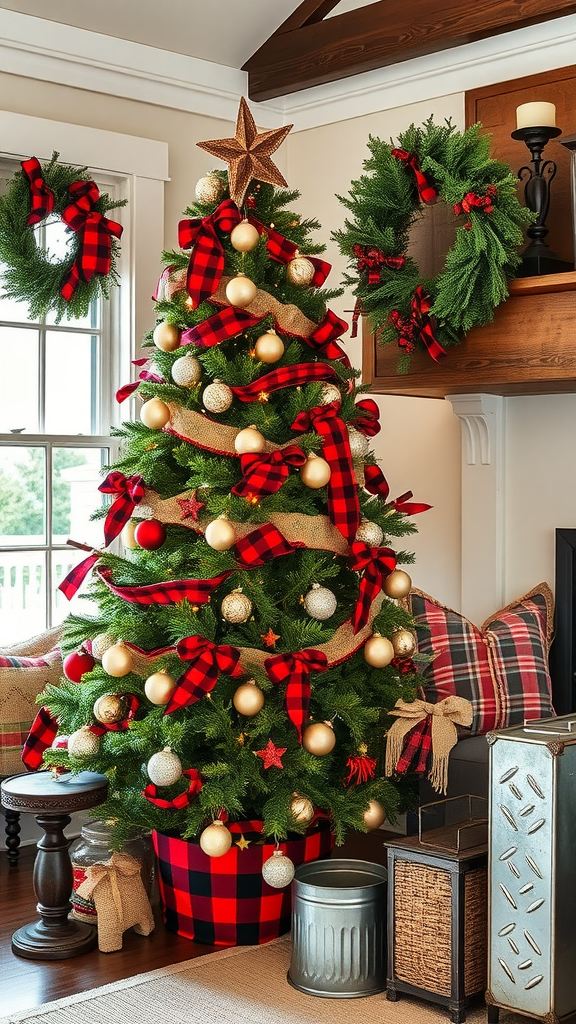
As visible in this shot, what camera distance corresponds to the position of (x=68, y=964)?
2.82 metres

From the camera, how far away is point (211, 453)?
2.88 m

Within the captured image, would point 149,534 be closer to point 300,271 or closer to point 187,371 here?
point 187,371

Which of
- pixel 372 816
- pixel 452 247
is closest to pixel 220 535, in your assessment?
pixel 372 816

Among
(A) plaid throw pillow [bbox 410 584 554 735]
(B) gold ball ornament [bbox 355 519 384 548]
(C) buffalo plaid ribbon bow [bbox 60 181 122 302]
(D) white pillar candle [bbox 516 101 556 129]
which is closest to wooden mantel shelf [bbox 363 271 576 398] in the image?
(D) white pillar candle [bbox 516 101 556 129]

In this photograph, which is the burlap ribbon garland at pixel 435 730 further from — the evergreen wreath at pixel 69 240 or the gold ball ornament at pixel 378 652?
the evergreen wreath at pixel 69 240

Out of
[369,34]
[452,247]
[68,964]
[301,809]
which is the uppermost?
[369,34]

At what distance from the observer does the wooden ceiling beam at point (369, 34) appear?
11.6 ft

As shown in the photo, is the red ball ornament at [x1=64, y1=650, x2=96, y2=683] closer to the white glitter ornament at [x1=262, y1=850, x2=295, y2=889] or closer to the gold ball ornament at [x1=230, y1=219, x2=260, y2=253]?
the white glitter ornament at [x1=262, y1=850, x2=295, y2=889]

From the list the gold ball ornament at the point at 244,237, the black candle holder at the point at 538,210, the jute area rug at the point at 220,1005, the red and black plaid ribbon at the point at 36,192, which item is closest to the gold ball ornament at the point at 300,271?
the gold ball ornament at the point at 244,237

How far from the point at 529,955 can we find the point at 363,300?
1811 millimetres

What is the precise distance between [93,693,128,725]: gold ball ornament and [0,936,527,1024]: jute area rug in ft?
1.98

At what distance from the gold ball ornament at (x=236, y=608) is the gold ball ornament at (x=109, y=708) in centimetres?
38

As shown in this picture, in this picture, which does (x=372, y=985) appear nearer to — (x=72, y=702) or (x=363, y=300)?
(x=72, y=702)

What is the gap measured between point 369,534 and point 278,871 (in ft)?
2.78
